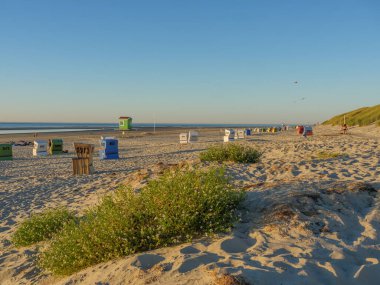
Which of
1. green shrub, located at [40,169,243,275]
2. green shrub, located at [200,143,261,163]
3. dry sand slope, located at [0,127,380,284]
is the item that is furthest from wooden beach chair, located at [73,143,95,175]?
green shrub, located at [40,169,243,275]

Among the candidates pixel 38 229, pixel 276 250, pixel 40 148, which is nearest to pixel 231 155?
pixel 38 229

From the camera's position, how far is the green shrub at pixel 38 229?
Answer: 5.71 m

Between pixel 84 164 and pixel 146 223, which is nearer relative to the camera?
pixel 146 223

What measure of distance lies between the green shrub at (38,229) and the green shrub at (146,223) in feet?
3.95

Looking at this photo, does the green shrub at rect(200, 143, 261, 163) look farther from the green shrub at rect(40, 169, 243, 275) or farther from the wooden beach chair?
the green shrub at rect(40, 169, 243, 275)

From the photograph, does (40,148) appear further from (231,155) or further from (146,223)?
(146,223)

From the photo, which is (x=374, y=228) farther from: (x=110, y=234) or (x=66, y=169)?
(x=66, y=169)

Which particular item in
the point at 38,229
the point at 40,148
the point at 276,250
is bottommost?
the point at 40,148

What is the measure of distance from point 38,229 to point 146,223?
7.98ft

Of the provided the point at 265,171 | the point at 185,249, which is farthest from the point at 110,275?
the point at 265,171

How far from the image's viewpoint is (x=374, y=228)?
4.42 metres

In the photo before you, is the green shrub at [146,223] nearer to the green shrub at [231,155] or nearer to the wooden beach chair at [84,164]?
the green shrub at [231,155]

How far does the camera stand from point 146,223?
4488 mm

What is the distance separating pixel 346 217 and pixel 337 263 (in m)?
1.41
